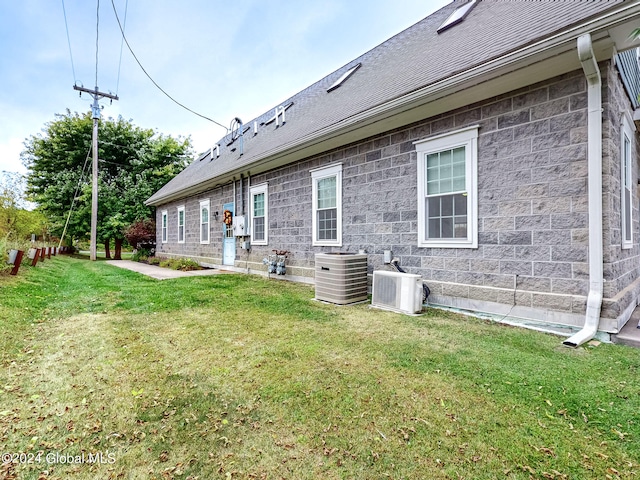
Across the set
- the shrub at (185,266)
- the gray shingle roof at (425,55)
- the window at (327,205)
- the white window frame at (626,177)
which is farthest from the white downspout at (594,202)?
the shrub at (185,266)

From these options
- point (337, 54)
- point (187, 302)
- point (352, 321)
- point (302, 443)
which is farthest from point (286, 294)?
point (337, 54)

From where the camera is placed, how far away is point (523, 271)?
409cm

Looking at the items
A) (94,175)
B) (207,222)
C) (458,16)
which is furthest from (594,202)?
(94,175)

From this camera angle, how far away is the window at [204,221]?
1176 cm

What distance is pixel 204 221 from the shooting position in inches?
470

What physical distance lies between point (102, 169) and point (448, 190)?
22.6 meters

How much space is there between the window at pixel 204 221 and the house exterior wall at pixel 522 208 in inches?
303

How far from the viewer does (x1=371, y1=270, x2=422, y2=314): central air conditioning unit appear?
4672 millimetres

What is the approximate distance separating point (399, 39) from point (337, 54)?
18.2 feet

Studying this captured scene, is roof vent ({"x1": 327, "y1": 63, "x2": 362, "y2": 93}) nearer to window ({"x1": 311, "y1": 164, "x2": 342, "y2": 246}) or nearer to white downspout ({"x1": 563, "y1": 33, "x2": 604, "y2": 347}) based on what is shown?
window ({"x1": 311, "y1": 164, "x2": 342, "y2": 246})

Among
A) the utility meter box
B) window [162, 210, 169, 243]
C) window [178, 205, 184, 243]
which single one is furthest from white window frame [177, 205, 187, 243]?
the utility meter box

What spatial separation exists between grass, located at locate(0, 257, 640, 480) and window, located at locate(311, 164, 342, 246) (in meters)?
2.95

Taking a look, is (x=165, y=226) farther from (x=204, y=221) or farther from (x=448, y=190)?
(x=448, y=190)

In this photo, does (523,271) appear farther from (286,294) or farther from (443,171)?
(286,294)
